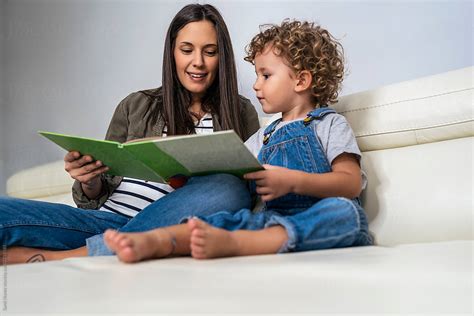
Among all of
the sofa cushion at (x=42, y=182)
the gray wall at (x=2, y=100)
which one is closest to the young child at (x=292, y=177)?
the sofa cushion at (x=42, y=182)

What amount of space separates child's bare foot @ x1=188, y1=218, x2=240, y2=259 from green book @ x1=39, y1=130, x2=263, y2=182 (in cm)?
16

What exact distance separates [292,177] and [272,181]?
0.15ft

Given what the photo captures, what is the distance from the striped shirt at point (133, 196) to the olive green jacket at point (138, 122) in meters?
0.02

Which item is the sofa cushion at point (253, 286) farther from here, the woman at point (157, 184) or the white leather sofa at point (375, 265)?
the woman at point (157, 184)

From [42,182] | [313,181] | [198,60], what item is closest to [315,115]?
[313,181]

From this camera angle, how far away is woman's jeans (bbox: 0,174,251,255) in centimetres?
111

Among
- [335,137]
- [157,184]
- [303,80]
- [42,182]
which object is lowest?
[42,182]

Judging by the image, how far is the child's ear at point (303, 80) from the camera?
140cm

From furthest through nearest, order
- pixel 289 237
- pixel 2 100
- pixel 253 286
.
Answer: pixel 2 100 < pixel 289 237 < pixel 253 286

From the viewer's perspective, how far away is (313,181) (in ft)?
3.74

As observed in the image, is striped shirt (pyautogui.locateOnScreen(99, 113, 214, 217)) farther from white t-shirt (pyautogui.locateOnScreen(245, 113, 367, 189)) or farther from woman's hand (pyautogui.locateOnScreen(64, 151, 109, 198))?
white t-shirt (pyautogui.locateOnScreen(245, 113, 367, 189))

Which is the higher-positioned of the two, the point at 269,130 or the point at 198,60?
the point at 198,60

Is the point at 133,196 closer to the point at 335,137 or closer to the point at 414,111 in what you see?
the point at 335,137

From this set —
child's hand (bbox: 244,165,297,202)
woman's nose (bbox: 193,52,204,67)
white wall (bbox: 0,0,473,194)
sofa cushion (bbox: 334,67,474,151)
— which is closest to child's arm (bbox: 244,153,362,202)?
child's hand (bbox: 244,165,297,202)
